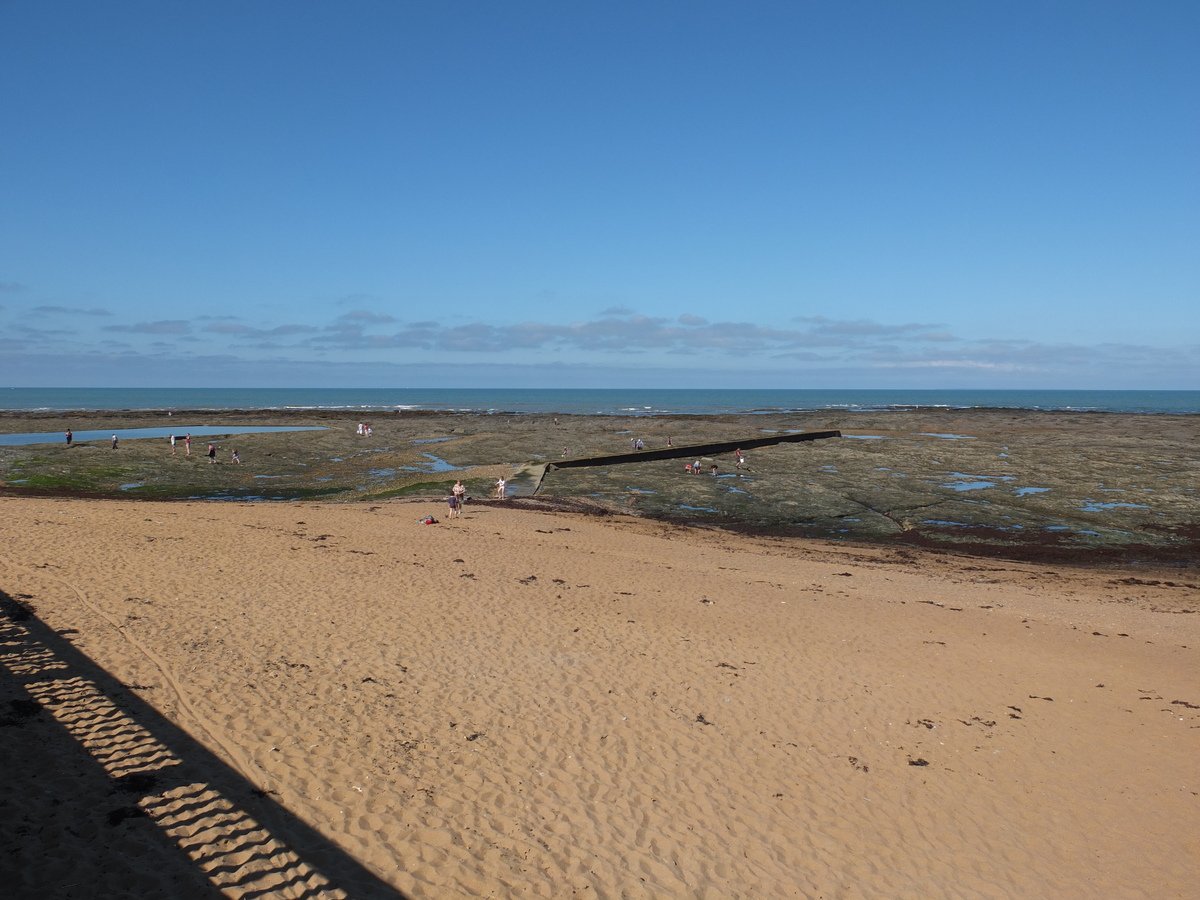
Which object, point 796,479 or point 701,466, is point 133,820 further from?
point 701,466

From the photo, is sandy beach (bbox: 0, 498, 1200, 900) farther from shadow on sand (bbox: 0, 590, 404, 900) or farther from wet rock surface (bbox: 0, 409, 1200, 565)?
wet rock surface (bbox: 0, 409, 1200, 565)

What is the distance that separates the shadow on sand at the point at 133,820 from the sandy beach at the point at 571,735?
0.03 metres

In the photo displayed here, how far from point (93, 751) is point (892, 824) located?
31.6 ft

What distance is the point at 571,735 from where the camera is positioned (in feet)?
33.4

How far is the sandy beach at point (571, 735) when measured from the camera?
7.38m

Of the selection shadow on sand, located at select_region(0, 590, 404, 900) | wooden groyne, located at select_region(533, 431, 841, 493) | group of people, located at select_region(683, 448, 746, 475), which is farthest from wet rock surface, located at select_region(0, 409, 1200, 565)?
shadow on sand, located at select_region(0, 590, 404, 900)

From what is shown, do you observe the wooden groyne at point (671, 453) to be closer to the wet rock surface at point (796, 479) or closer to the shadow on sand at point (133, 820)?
the wet rock surface at point (796, 479)

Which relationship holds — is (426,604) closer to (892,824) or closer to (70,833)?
(70,833)

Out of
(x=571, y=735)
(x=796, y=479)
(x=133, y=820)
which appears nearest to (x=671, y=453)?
(x=796, y=479)

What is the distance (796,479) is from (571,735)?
1210 inches

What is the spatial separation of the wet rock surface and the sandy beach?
9.50m

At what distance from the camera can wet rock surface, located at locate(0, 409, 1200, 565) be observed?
28188mm

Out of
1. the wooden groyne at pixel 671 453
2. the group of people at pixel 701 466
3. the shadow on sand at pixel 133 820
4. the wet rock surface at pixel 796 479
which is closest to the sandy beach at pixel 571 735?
the shadow on sand at pixel 133 820

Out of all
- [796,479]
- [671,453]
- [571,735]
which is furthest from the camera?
[671,453]
